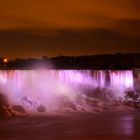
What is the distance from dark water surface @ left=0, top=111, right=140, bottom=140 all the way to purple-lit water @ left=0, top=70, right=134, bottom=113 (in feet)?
17.4

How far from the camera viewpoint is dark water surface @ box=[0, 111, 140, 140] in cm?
2211

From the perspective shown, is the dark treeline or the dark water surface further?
the dark treeline

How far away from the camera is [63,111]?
3484 centimetres

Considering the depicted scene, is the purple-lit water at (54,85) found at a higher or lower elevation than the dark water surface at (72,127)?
higher

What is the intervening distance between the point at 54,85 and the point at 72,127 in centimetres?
1419

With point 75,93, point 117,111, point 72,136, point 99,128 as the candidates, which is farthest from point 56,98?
point 72,136

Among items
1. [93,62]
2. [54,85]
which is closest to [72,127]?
[54,85]

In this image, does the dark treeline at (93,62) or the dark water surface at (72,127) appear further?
the dark treeline at (93,62)

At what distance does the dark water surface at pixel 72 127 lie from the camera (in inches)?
870

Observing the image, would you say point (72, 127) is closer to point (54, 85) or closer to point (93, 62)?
point (54, 85)

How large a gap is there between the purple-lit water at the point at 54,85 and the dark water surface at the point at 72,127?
5313mm

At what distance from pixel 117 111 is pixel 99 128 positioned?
1002cm

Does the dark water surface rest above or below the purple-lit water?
below

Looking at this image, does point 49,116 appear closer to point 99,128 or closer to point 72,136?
point 99,128
